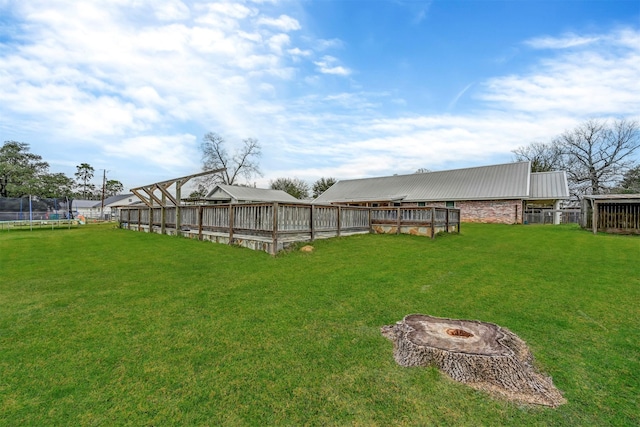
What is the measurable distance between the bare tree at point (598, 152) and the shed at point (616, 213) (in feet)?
82.9

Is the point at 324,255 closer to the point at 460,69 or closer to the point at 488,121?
the point at 460,69

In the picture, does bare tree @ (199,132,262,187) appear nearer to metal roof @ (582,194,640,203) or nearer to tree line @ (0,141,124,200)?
tree line @ (0,141,124,200)

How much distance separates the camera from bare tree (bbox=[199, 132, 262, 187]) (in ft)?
135

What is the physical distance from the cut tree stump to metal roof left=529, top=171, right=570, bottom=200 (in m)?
24.7

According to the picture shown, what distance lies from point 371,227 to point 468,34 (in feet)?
27.6

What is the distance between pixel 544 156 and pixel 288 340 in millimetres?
43907

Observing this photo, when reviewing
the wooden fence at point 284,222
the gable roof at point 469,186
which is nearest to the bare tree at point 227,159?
the gable roof at point 469,186

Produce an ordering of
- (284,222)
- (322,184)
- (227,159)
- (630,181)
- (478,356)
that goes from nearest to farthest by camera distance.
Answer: (478,356), (284,222), (630,181), (227,159), (322,184)

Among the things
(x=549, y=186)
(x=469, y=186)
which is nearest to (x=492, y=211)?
(x=469, y=186)

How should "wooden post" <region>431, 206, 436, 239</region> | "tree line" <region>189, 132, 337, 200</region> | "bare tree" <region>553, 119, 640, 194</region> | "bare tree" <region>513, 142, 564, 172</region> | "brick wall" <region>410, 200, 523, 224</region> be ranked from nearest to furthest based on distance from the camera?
1. "wooden post" <region>431, 206, 436, 239</region>
2. "brick wall" <region>410, 200, 523, 224</region>
3. "bare tree" <region>553, 119, 640, 194</region>
4. "bare tree" <region>513, 142, 564, 172</region>
5. "tree line" <region>189, 132, 337, 200</region>

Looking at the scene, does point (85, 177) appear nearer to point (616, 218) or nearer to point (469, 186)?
point (469, 186)

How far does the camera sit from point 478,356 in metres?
2.39

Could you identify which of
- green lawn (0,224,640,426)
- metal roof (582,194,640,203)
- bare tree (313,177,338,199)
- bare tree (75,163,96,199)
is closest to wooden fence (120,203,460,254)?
green lawn (0,224,640,426)

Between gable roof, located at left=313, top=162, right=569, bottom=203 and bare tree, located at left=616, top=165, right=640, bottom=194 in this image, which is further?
bare tree, located at left=616, top=165, right=640, bottom=194
